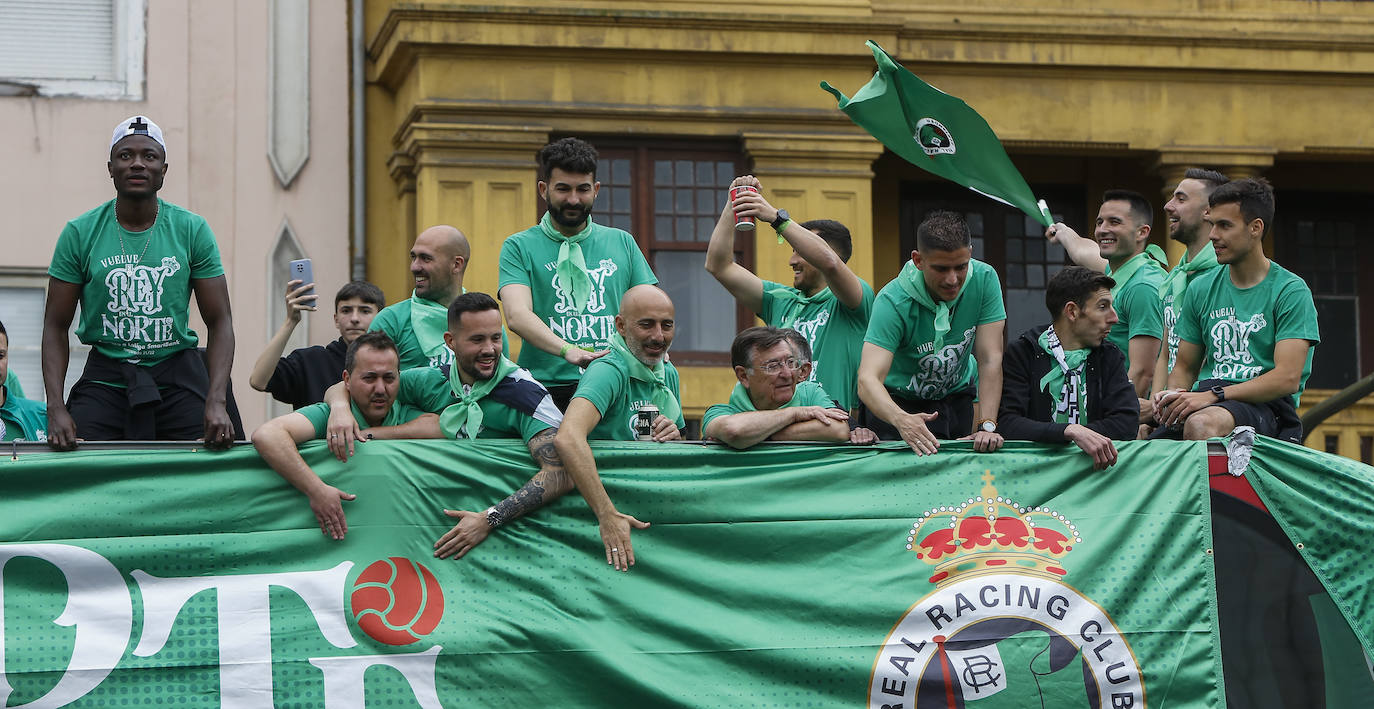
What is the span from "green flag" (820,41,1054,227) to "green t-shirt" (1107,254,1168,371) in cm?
63

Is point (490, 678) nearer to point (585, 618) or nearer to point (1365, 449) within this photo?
point (585, 618)

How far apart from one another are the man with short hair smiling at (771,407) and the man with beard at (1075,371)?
87cm

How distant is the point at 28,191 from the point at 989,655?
10142 mm

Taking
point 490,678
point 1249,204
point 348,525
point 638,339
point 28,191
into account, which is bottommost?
point 490,678

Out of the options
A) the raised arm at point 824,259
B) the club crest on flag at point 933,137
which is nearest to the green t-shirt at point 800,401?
the raised arm at point 824,259

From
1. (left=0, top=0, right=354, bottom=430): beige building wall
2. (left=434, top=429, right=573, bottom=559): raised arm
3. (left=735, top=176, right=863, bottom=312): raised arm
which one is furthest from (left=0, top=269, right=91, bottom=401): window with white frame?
(left=434, top=429, right=573, bottom=559): raised arm

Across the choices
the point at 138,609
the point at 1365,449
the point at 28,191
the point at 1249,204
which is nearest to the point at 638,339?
the point at 138,609

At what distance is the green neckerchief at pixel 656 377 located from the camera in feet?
23.8

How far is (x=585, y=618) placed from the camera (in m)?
6.98

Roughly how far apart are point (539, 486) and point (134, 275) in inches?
75.5

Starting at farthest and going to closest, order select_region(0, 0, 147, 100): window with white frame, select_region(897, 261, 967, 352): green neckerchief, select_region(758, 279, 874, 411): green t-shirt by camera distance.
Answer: select_region(0, 0, 147, 100): window with white frame
select_region(758, 279, 874, 411): green t-shirt
select_region(897, 261, 967, 352): green neckerchief

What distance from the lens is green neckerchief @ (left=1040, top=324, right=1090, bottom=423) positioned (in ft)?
25.4

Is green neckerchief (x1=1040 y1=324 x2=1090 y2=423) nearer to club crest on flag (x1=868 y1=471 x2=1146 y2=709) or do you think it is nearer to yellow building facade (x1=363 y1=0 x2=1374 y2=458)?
club crest on flag (x1=868 y1=471 x2=1146 y2=709)

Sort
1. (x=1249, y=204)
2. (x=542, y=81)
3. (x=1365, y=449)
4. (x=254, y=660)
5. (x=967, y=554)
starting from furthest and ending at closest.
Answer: (x=1365, y=449) → (x=542, y=81) → (x=1249, y=204) → (x=967, y=554) → (x=254, y=660)
